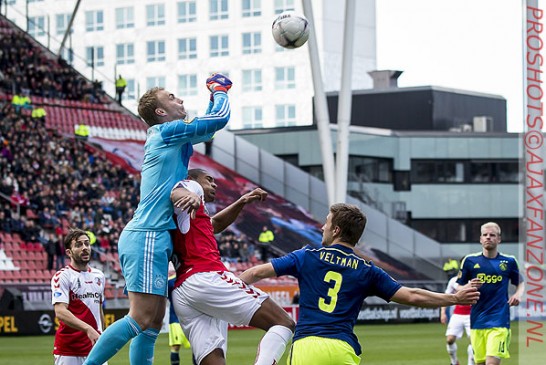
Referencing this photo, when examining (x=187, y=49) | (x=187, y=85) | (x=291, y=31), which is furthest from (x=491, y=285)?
(x=187, y=49)

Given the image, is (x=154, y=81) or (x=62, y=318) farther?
(x=154, y=81)

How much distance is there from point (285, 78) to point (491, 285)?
186ft

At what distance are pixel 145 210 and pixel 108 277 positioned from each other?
2452 cm

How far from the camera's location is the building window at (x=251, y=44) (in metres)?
70.4

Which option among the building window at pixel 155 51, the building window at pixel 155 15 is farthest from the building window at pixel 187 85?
the building window at pixel 155 15

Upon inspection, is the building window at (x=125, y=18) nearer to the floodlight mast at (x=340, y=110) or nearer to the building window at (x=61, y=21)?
the building window at (x=61, y=21)

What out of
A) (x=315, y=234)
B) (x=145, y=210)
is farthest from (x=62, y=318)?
(x=315, y=234)

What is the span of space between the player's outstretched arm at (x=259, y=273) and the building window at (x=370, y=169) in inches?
1672

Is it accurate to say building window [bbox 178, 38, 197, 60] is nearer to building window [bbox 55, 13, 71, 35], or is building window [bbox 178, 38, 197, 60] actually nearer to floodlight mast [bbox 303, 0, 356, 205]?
building window [bbox 55, 13, 71, 35]

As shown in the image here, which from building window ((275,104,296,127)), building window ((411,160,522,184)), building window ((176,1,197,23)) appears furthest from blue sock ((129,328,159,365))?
building window ((176,1,197,23))

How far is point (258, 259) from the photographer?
37656 millimetres

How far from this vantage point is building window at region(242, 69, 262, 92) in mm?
70625

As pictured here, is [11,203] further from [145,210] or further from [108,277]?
[145,210]

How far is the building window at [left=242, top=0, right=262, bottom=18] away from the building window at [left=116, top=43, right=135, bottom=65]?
822 centimetres
